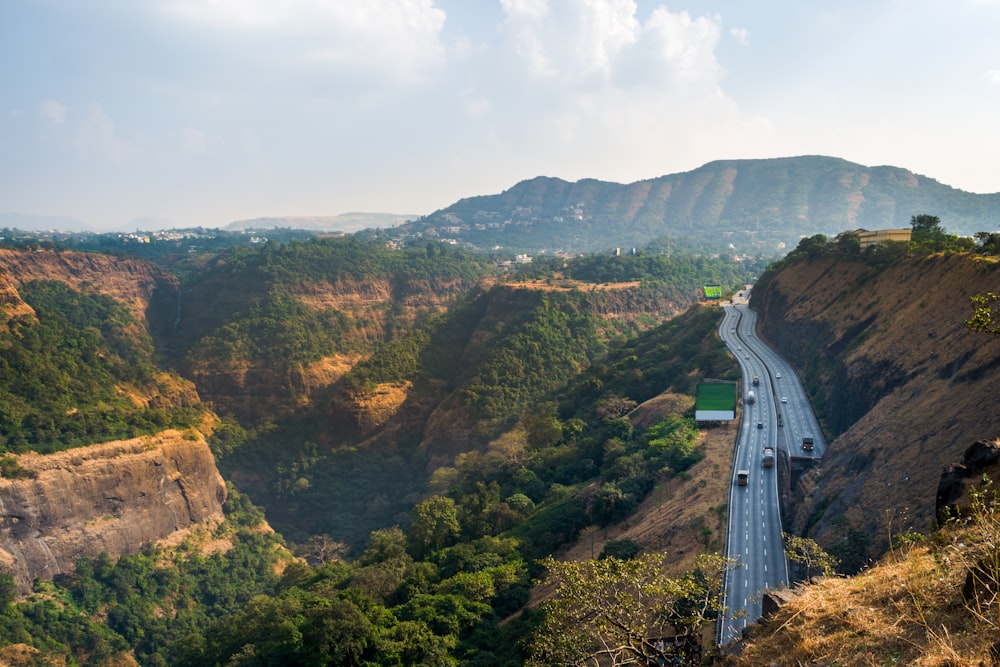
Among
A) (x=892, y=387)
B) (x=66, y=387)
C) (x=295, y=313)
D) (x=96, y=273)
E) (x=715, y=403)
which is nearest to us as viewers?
(x=892, y=387)

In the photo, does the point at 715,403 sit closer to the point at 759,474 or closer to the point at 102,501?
the point at 759,474

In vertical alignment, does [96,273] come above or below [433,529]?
above

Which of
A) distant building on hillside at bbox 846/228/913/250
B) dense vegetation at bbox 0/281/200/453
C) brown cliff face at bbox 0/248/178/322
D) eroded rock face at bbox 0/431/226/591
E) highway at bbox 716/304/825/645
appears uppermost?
distant building on hillside at bbox 846/228/913/250

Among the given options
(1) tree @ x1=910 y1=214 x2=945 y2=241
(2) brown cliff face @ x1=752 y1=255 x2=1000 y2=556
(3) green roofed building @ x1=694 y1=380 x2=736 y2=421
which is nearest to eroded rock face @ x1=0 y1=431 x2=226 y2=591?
(3) green roofed building @ x1=694 y1=380 x2=736 y2=421

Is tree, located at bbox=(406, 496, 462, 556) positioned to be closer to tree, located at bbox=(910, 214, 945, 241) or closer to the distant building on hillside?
the distant building on hillside

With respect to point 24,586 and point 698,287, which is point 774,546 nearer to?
point 24,586

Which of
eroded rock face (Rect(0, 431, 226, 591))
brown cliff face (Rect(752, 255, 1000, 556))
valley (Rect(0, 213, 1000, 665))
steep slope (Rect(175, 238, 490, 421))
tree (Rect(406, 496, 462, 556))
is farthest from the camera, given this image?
steep slope (Rect(175, 238, 490, 421))

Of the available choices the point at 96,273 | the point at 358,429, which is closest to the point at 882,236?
the point at 358,429
